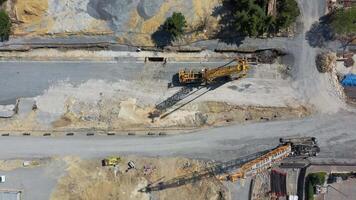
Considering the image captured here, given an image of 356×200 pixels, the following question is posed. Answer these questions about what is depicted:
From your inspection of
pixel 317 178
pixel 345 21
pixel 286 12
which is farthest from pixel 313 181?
pixel 286 12

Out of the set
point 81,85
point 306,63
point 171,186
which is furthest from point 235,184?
point 81,85

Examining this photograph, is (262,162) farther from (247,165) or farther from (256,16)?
(256,16)

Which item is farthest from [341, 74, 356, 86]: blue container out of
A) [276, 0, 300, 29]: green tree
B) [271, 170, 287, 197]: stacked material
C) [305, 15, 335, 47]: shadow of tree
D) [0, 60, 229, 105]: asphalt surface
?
[0, 60, 229, 105]: asphalt surface

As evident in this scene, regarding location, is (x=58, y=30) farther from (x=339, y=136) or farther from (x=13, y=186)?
(x=339, y=136)

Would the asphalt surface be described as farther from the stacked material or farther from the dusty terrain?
the stacked material

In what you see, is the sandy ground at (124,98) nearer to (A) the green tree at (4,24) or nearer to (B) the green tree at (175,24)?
(A) the green tree at (4,24)

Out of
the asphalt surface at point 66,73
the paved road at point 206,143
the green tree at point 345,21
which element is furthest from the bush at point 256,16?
the paved road at point 206,143
